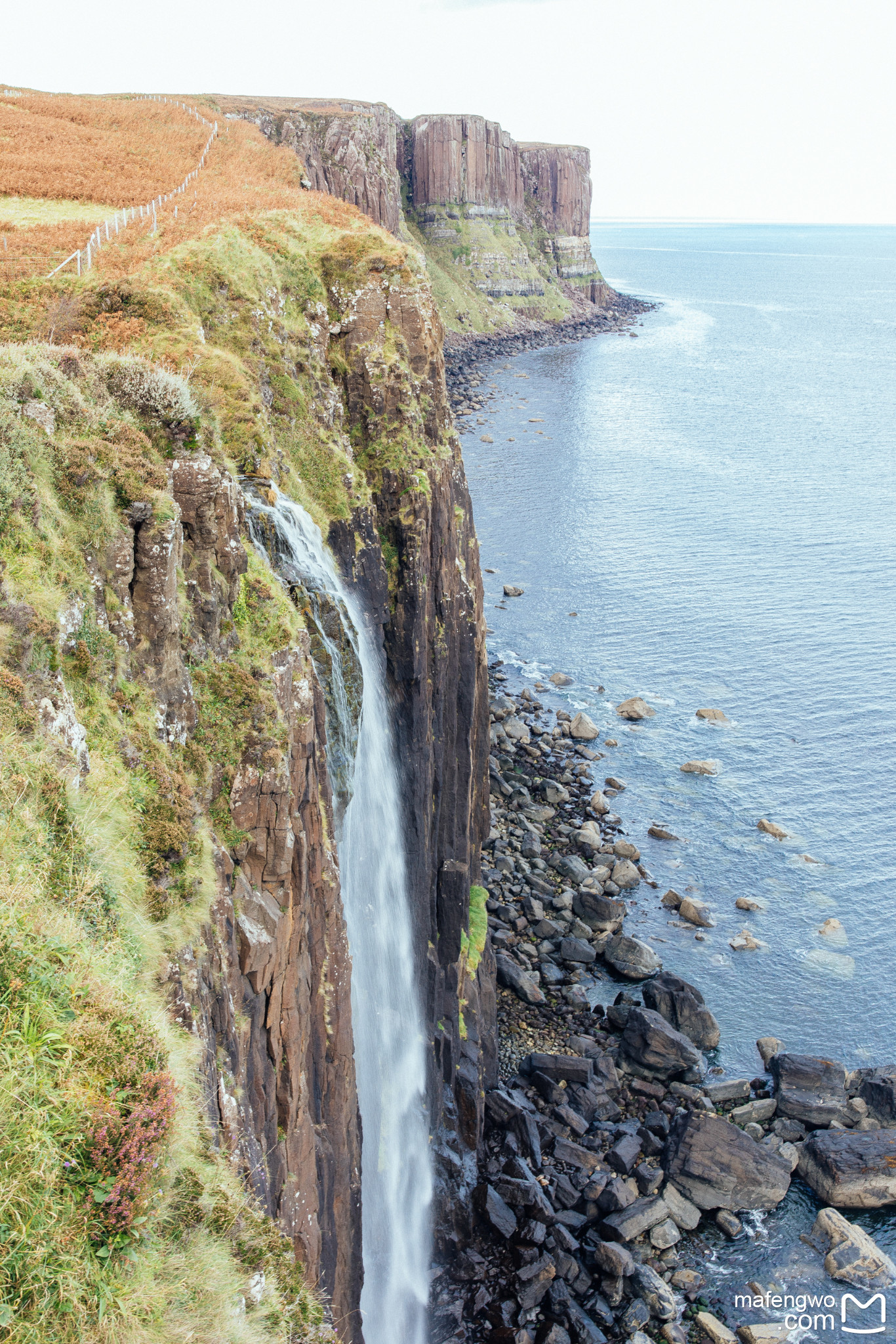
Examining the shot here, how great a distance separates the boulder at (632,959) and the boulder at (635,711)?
22.0 m

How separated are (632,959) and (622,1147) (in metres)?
9.81

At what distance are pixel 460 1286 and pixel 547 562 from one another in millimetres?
63974

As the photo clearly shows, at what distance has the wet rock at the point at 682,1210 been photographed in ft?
98.5

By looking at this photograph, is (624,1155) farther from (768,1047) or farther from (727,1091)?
(768,1047)

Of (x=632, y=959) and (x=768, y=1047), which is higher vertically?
(x=632, y=959)

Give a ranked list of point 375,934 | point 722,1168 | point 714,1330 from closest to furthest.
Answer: point 375,934, point 714,1330, point 722,1168

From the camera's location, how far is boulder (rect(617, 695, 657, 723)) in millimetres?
60812

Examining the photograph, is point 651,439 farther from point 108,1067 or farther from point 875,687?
point 108,1067

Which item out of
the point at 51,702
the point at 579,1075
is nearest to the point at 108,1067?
the point at 51,702

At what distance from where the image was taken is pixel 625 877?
46219 millimetres

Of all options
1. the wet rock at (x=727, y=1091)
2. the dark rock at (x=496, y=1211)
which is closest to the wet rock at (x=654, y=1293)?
the dark rock at (x=496, y=1211)

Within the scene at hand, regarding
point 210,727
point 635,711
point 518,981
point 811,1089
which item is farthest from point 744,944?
point 210,727

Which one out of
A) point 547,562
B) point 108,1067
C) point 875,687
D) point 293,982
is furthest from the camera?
point 547,562

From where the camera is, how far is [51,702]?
11.6 m
